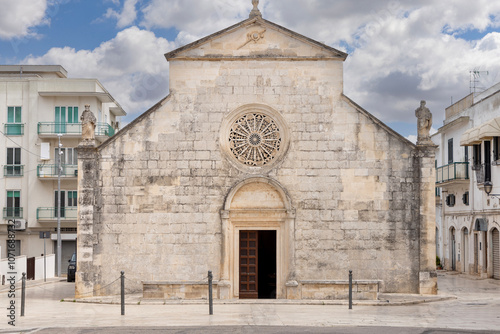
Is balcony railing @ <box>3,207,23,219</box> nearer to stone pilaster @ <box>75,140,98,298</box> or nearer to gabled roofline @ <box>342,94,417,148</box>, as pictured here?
stone pilaster @ <box>75,140,98,298</box>

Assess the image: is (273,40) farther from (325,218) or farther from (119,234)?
(119,234)

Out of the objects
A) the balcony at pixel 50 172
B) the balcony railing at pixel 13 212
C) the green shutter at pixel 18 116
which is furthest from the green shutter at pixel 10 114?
the balcony railing at pixel 13 212

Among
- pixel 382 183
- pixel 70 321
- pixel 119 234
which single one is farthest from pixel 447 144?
pixel 70 321

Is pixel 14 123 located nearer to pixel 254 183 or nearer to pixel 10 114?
pixel 10 114

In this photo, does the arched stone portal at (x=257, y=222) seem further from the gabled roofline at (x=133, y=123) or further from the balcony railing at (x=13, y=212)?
the balcony railing at (x=13, y=212)

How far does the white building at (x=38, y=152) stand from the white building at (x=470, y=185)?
69.4ft

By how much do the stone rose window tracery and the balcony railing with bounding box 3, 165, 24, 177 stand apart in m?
21.6

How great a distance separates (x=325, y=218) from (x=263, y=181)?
246cm

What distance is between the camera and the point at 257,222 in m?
22.1

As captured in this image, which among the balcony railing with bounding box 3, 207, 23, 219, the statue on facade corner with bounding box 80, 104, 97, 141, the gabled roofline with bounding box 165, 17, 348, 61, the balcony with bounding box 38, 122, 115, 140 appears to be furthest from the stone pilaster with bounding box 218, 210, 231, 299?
the balcony railing with bounding box 3, 207, 23, 219

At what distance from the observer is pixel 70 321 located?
16.2 m

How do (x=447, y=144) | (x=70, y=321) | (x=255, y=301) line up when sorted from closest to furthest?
(x=70, y=321) < (x=255, y=301) < (x=447, y=144)

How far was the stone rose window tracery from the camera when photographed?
2233 cm

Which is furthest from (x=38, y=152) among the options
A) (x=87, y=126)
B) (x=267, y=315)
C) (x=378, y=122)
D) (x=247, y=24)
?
(x=267, y=315)
